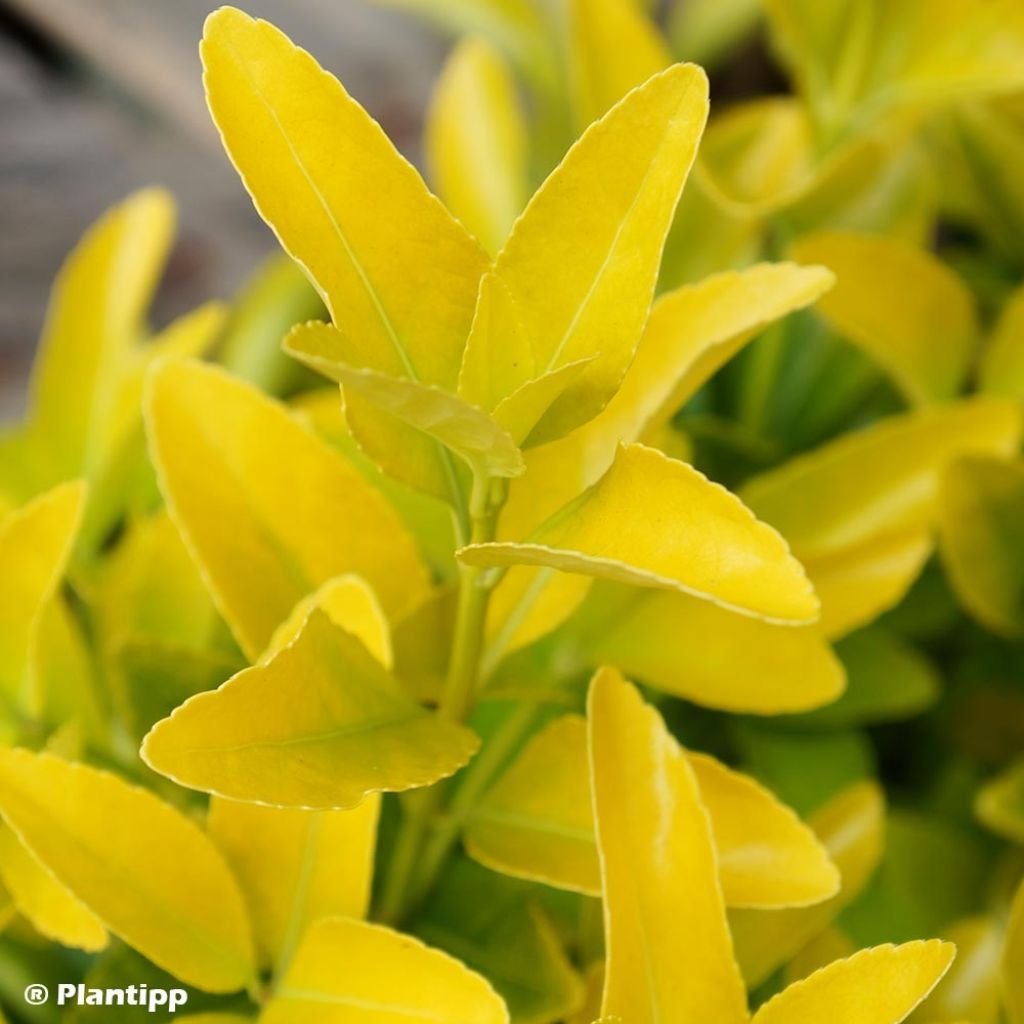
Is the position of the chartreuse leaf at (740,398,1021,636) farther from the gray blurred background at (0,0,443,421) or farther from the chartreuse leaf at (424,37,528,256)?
the gray blurred background at (0,0,443,421)

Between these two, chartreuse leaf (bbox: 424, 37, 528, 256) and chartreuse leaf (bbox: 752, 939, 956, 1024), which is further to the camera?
chartreuse leaf (bbox: 424, 37, 528, 256)

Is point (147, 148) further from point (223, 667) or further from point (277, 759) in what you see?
point (277, 759)

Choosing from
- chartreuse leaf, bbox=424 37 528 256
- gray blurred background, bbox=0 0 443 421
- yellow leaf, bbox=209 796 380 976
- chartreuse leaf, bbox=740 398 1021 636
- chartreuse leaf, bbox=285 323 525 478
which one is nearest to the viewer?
chartreuse leaf, bbox=285 323 525 478

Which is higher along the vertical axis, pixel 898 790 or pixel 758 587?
pixel 758 587

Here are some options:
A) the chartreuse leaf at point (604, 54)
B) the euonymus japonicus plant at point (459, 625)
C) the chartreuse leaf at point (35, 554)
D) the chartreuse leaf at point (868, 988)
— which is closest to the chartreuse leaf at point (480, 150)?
the chartreuse leaf at point (604, 54)

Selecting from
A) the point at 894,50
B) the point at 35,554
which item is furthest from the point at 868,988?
the point at 894,50

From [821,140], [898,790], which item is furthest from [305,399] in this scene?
[898,790]

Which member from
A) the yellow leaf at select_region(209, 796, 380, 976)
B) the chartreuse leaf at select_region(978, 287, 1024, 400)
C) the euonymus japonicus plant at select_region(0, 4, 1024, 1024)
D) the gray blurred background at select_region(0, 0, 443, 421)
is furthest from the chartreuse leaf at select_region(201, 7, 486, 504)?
the gray blurred background at select_region(0, 0, 443, 421)
